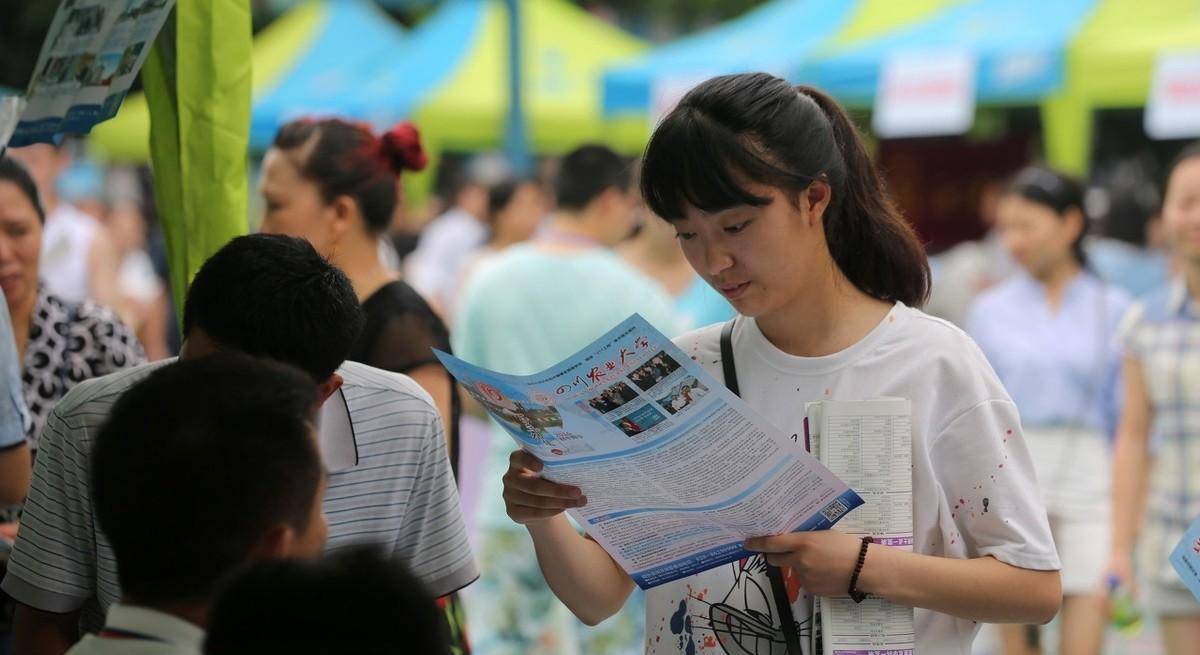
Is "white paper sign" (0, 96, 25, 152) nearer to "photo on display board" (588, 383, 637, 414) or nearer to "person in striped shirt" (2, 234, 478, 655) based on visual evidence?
"person in striped shirt" (2, 234, 478, 655)

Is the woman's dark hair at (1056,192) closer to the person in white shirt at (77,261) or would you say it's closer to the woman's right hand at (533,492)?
the woman's right hand at (533,492)

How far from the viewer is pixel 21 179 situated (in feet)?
12.3

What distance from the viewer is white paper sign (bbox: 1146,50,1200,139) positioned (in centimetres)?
876

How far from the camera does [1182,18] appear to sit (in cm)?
1001

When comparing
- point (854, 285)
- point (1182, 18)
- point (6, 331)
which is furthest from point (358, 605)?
point (1182, 18)

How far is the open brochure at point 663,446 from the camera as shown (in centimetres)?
213

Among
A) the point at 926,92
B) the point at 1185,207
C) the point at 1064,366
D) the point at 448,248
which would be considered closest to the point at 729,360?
the point at 1185,207

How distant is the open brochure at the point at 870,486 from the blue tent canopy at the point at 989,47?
26.7 ft

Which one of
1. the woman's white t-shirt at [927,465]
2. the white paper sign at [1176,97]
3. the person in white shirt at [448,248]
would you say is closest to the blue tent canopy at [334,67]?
the person in white shirt at [448,248]

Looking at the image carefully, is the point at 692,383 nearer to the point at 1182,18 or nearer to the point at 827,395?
the point at 827,395

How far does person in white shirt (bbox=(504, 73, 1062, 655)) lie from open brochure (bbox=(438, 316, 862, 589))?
70 millimetres

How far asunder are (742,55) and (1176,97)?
395cm

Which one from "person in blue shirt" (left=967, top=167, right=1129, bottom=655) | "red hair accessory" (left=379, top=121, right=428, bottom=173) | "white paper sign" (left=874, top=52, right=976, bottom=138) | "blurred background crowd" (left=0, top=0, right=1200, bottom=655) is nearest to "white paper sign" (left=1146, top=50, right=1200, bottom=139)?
"blurred background crowd" (left=0, top=0, right=1200, bottom=655)

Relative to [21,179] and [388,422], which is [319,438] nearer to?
[388,422]
